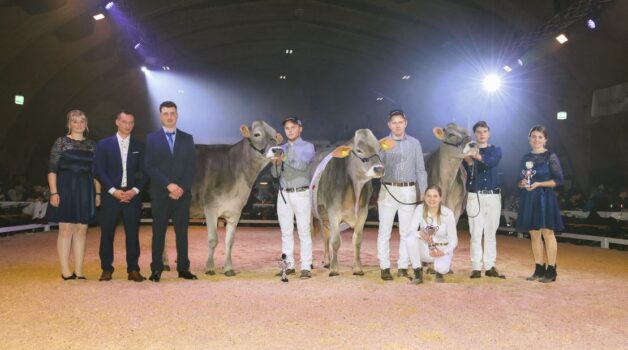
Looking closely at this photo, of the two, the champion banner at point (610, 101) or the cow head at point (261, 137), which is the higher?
the champion banner at point (610, 101)

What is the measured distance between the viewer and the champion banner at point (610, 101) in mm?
13734

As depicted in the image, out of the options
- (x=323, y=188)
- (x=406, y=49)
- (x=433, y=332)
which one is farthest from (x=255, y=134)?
(x=406, y=49)

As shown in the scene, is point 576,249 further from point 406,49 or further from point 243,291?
point 406,49

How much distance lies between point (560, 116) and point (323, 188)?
562 inches

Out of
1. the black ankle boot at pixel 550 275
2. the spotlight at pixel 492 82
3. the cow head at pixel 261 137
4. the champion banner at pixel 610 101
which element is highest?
the spotlight at pixel 492 82

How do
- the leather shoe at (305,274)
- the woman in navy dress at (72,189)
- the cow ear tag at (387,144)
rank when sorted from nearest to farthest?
the woman in navy dress at (72,189) < the cow ear tag at (387,144) < the leather shoe at (305,274)

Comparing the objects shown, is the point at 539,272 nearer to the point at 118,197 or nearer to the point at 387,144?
the point at 387,144

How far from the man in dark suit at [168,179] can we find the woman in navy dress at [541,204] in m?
4.00

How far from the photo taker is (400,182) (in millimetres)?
5844

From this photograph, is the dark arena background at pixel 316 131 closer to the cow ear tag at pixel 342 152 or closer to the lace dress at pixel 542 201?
the lace dress at pixel 542 201

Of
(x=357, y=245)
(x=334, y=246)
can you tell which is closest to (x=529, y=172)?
(x=357, y=245)

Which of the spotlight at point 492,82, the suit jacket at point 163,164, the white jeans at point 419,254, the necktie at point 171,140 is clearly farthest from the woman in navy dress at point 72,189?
the spotlight at point 492,82

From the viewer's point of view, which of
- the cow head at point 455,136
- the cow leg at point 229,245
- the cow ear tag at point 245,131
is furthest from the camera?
the cow head at point 455,136

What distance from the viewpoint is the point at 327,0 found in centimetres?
1730
